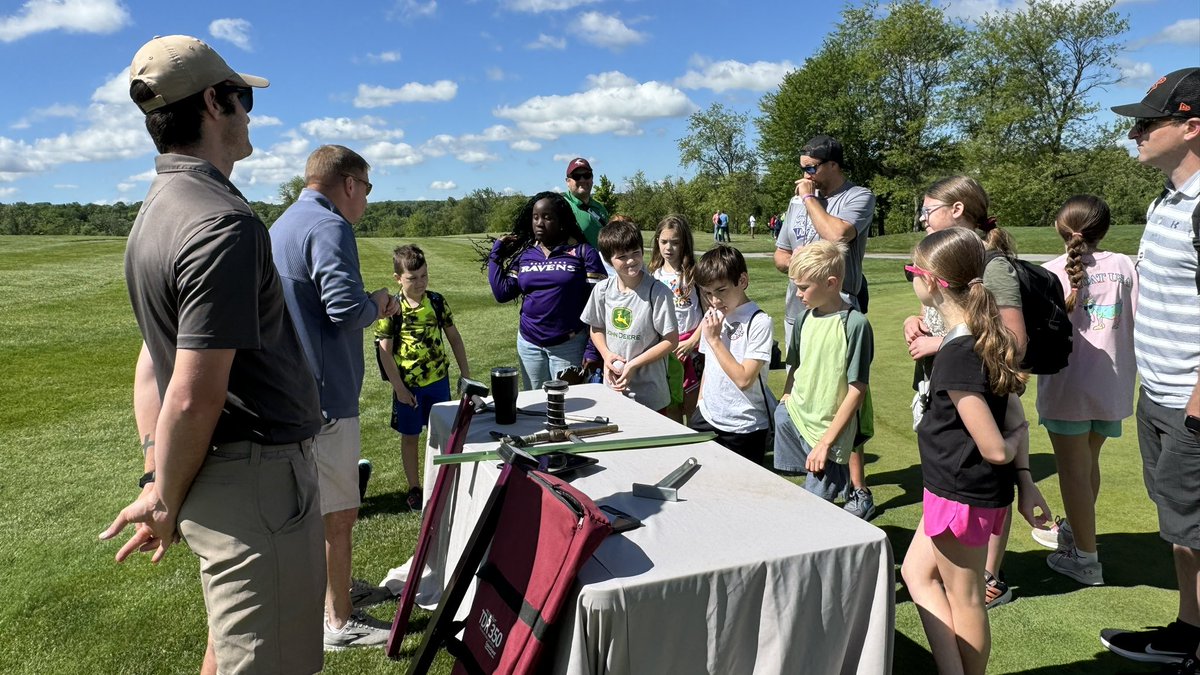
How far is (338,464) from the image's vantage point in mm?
3242

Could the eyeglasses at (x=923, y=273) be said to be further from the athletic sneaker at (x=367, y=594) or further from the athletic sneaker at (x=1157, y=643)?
the athletic sneaker at (x=367, y=594)

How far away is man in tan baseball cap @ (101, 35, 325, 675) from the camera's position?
5.98 ft

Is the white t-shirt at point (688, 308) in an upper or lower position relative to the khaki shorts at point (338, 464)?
upper

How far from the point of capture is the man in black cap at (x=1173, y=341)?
276 cm

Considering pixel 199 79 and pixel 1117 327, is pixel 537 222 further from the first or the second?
pixel 1117 327

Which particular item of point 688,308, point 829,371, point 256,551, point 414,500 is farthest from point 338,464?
point 688,308

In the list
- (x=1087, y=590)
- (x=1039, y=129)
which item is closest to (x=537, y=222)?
(x=1087, y=590)

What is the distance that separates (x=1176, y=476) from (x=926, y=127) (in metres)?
51.2

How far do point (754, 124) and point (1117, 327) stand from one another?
55.5 metres

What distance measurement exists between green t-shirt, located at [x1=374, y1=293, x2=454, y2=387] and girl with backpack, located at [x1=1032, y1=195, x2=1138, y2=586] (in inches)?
142

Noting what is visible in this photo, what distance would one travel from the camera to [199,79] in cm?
197

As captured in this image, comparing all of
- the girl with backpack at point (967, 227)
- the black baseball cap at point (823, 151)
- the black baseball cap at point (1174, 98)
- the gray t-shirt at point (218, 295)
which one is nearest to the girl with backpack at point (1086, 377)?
the girl with backpack at point (967, 227)

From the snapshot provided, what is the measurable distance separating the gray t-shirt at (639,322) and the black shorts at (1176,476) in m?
2.33

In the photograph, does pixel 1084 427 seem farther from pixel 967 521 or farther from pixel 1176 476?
pixel 967 521
